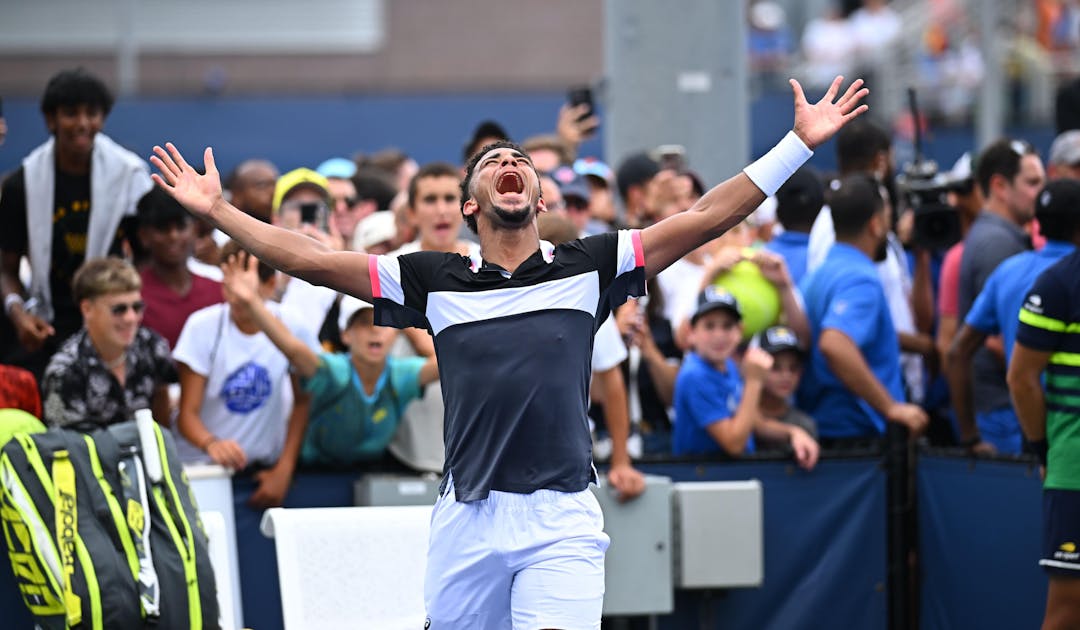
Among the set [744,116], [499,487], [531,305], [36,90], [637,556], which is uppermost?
[36,90]

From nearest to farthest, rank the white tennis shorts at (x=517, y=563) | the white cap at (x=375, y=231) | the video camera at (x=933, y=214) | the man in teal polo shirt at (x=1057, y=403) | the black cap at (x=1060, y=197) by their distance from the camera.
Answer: the white tennis shorts at (x=517, y=563), the man in teal polo shirt at (x=1057, y=403), the black cap at (x=1060, y=197), the video camera at (x=933, y=214), the white cap at (x=375, y=231)

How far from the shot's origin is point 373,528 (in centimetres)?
652

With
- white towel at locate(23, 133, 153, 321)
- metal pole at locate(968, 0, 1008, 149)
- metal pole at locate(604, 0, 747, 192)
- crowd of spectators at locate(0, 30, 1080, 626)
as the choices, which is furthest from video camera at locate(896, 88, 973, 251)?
metal pole at locate(968, 0, 1008, 149)

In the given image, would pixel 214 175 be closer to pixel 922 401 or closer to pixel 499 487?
pixel 499 487

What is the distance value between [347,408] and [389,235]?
4.89 feet

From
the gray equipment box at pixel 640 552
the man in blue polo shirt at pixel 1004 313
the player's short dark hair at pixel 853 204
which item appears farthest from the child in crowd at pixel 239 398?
the man in blue polo shirt at pixel 1004 313

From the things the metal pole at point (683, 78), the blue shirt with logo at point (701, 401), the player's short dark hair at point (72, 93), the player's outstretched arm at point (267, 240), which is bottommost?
the blue shirt with logo at point (701, 401)

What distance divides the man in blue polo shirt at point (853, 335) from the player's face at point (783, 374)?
0.50 feet

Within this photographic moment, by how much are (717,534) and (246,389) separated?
2.19m

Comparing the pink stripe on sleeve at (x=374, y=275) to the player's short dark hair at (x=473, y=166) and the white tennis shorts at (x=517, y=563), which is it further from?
the white tennis shorts at (x=517, y=563)

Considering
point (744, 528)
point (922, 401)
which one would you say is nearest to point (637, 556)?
point (744, 528)

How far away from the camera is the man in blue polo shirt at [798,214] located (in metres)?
8.52

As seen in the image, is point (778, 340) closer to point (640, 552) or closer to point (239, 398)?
point (640, 552)

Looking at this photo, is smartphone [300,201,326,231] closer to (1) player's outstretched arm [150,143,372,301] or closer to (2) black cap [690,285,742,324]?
(2) black cap [690,285,742,324]
